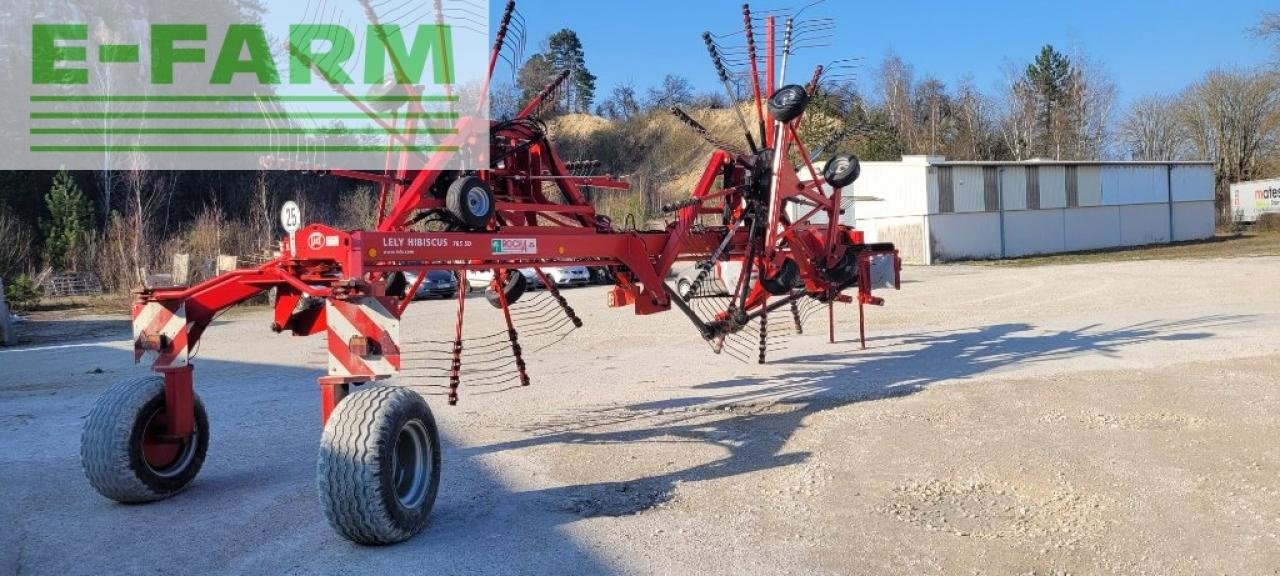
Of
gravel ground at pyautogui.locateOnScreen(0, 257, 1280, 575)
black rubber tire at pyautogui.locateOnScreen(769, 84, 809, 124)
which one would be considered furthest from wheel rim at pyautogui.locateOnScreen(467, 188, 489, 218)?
black rubber tire at pyautogui.locateOnScreen(769, 84, 809, 124)

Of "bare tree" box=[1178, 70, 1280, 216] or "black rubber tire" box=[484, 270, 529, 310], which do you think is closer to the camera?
"black rubber tire" box=[484, 270, 529, 310]

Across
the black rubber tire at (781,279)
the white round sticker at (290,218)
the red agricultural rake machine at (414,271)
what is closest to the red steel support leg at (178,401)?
the red agricultural rake machine at (414,271)

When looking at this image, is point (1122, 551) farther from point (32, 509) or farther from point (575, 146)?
point (575, 146)

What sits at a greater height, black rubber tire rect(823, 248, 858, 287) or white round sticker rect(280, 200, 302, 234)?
white round sticker rect(280, 200, 302, 234)

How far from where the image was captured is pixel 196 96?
1320 inches

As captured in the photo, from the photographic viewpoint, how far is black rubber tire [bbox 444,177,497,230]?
617cm

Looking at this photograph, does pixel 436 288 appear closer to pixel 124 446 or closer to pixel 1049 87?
pixel 124 446

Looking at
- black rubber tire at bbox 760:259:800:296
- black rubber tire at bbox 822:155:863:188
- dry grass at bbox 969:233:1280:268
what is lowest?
dry grass at bbox 969:233:1280:268

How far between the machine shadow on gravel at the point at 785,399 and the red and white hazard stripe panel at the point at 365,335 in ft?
4.34

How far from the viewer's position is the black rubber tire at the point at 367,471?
15.4 ft

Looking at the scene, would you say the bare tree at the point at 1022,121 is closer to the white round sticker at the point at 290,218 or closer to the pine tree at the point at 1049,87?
the pine tree at the point at 1049,87

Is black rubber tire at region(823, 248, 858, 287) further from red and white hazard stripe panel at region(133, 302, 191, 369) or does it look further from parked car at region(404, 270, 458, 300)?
parked car at region(404, 270, 458, 300)

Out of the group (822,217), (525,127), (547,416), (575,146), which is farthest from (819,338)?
(575,146)

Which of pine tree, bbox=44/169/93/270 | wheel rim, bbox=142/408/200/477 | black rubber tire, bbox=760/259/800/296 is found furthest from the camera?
pine tree, bbox=44/169/93/270
